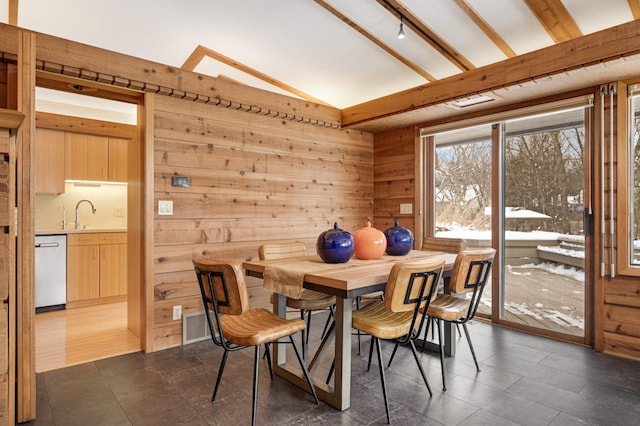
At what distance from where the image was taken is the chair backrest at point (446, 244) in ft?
11.2

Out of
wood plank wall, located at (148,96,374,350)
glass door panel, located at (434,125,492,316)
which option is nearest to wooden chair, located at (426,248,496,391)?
glass door panel, located at (434,125,492,316)

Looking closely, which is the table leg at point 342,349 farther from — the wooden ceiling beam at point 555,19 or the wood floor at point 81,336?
the wooden ceiling beam at point 555,19

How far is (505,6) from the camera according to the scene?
2691mm

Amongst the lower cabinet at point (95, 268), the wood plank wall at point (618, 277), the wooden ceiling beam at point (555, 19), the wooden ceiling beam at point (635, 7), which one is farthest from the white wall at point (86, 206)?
the wooden ceiling beam at point (635, 7)

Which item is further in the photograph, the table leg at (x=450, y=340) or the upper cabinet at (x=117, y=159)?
the upper cabinet at (x=117, y=159)

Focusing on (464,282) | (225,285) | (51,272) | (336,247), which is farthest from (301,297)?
(51,272)

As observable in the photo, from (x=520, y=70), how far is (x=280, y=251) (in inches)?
94.1

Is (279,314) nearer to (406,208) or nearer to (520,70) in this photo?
(406,208)

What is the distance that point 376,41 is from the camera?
11.0 ft

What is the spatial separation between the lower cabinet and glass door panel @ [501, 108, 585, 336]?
4.51 meters

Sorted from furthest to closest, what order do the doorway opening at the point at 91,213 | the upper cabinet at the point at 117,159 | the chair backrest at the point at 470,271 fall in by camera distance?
the upper cabinet at the point at 117,159 < the doorway opening at the point at 91,213 < the chair backrest at the point at 470,271

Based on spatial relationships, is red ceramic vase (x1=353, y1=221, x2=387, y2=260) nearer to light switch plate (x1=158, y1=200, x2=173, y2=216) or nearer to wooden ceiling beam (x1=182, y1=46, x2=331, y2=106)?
light switch plate (x1=158, y1=200, x2=173, y2=216)

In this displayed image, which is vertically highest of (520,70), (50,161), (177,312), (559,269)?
(520,70)

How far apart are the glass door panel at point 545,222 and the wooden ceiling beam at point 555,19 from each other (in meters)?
0.75
